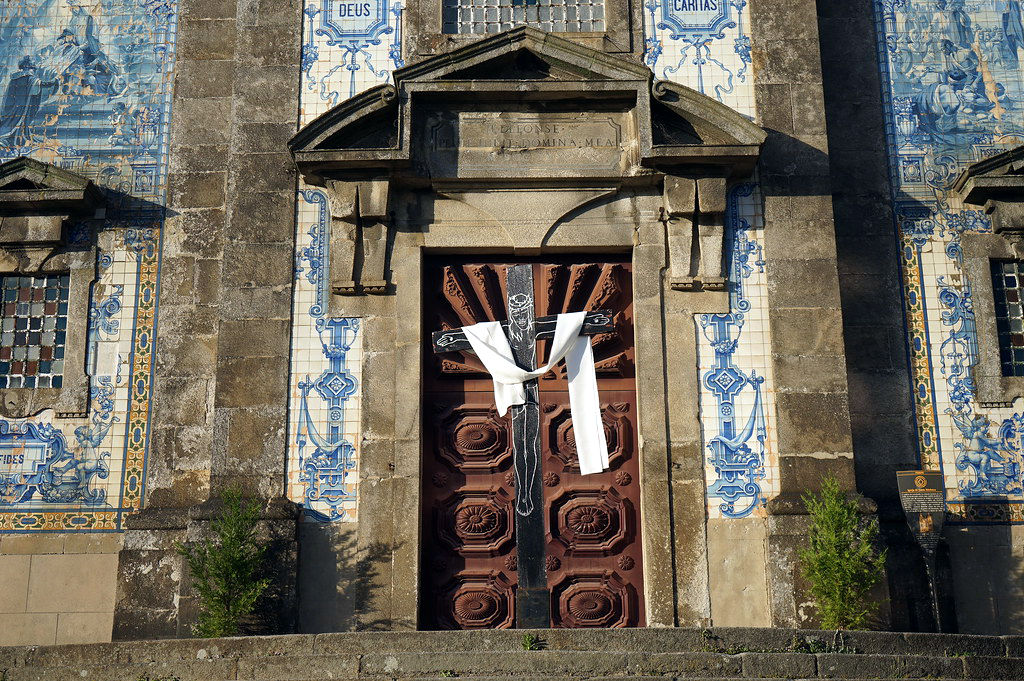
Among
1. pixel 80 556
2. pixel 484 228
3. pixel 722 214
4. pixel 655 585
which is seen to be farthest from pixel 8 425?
pixel 722 214

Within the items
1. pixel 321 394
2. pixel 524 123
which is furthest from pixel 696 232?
pixel 321 394

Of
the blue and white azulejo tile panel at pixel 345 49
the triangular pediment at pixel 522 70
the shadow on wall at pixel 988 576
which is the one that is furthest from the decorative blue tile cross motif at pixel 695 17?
the shadow on wall at pixel 988 576

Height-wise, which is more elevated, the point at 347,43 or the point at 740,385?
the point at 347,43

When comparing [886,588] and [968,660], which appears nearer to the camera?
[968,660]

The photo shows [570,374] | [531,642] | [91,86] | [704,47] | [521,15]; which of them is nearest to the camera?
[531,642]

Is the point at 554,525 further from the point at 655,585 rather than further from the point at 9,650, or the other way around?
the point at 9,650

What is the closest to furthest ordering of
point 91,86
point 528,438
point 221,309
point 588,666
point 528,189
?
1. point 588,666
2. point 528,438
3. point 221,309
4. point 528,189
5. point 91,86

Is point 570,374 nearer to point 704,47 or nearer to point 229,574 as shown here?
point 229,574

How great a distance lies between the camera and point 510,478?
1015 cm

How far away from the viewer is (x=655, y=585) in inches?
380

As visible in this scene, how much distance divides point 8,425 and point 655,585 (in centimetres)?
579

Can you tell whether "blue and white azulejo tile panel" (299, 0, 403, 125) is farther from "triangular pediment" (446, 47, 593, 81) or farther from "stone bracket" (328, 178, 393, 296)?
"stone bracket" (328, 178, 393, 296)

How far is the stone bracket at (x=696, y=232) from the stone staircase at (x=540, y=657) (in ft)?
11.0

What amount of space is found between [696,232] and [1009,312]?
A: 3.02 metres
